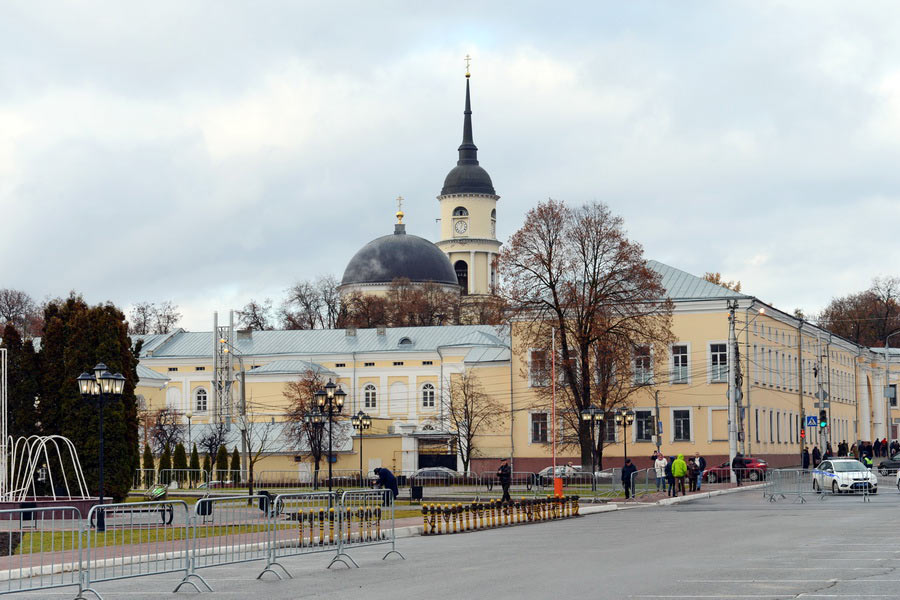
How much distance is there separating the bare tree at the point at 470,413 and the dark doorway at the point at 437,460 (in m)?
0.71

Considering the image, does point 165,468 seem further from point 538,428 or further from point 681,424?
point 681,424

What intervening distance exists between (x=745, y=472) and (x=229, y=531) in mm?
Answer: 42022

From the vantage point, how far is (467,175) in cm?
12900

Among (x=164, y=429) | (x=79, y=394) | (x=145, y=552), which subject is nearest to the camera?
(x=145, y=552)

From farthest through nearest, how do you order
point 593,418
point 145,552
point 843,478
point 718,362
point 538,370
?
Result: point 718,362 → point 538,370 → point 593,418 → point 843,478 → point 145,552

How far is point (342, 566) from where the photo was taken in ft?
67.5

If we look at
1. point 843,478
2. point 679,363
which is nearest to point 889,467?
point 679,363

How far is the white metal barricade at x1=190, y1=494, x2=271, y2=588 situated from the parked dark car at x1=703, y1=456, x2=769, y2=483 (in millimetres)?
39815

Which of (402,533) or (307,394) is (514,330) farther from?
(402,533)

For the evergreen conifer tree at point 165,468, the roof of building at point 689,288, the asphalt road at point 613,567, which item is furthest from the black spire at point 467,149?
the asphalt road at point 613,567

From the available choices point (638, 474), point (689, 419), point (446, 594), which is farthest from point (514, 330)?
point (446, 594)

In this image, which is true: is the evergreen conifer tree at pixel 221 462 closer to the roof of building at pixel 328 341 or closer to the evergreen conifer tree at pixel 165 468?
the evergreen conifer tree at pixel 165 468

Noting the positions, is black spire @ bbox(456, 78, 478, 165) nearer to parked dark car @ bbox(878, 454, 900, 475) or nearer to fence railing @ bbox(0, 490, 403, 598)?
parked dark car @ bbox(878, 454, 900, 475)

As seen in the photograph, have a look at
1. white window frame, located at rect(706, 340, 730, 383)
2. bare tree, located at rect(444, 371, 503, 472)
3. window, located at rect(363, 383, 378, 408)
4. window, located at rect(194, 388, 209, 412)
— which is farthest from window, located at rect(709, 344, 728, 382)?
window, located at rect(194, 388, 209, 412)
